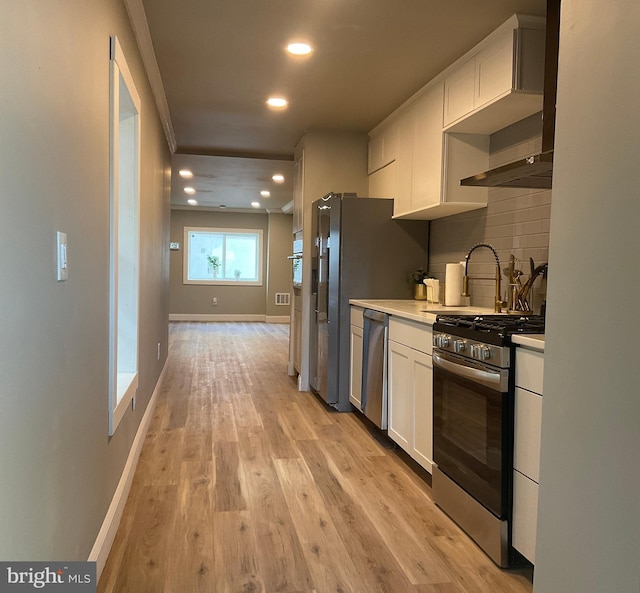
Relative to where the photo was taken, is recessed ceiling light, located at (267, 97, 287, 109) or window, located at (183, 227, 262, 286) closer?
recessed ceiling light, located at (267, 97, 287, 109)

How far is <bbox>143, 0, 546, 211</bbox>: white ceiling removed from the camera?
2.55 metres

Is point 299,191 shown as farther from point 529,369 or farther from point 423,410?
point 529,369

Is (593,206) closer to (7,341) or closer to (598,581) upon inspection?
(598,581)

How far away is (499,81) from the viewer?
2.69 metres

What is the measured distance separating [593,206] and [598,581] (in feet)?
2.83

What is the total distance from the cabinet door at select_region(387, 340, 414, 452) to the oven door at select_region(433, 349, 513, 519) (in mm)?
404


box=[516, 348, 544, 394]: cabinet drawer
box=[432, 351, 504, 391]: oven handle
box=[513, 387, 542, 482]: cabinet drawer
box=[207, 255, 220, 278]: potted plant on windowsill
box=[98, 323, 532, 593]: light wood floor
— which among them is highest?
box=[207, 255, 220, 278]: potted plant on windowsill

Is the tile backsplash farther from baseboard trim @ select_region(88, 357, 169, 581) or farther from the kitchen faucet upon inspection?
baseboard trim @ select_region(88, 357, 169, 581)

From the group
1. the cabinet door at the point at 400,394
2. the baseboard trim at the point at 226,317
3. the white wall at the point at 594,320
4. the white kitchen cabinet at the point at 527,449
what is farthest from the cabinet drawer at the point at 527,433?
the baseboard trim at the point at 226,317

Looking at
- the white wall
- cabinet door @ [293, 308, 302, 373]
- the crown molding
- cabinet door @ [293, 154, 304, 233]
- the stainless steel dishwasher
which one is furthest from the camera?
cabinet door @ [293, 308, 302, 373]

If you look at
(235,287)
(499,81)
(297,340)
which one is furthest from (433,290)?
(235,287)

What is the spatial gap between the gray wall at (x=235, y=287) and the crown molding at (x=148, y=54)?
21.2 feet

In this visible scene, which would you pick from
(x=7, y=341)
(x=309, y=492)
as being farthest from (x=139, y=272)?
(x=7, y=341)

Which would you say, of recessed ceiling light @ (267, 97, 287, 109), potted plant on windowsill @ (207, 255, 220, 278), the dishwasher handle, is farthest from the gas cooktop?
potted plant on windowsill @ (207, 255, 220, 278)
